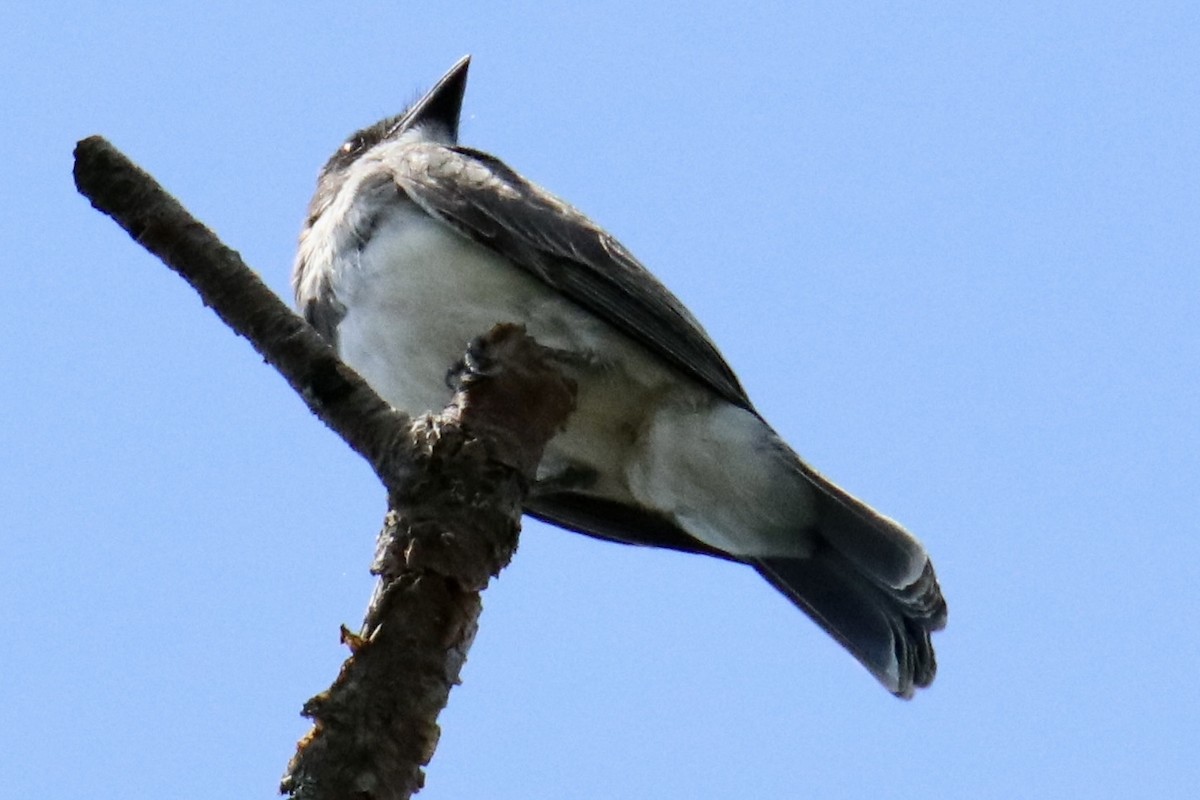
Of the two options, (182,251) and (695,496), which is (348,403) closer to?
(182,251)

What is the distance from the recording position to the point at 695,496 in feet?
19.7

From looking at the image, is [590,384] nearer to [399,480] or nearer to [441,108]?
[399,480]

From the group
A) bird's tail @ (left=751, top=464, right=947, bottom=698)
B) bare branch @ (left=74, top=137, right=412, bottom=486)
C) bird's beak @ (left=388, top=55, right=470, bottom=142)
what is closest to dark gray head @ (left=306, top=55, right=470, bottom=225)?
bird's beak @ (left=388, top=55, right=470, bottom=142)

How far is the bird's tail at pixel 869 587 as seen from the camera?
5656 mm

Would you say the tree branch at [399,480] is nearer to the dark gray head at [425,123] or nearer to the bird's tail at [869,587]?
the bird's tail at [869,587]

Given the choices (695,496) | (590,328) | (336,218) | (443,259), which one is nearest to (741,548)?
(695,496)

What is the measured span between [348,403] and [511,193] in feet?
8.34

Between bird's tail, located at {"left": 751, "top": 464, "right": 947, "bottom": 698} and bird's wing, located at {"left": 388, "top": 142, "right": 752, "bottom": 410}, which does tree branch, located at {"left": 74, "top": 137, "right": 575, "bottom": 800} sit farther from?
bird's tail, located at {"left": 751, "top": 464, "right": 947, "bottom": 698}

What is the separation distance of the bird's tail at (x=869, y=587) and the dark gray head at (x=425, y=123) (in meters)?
3.29

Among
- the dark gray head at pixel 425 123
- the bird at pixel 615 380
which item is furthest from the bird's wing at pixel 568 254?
the dark gray head at pixel 425 123

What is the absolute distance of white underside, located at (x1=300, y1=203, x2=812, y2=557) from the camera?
5734mm

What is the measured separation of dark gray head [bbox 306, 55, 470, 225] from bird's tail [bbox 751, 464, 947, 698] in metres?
3.29

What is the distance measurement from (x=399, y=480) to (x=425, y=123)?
507 cm

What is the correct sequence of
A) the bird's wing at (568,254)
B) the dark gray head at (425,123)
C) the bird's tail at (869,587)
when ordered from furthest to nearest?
1. the dark gray head at (425,123)
2. the bird's wing at (568,254)
3. the bird's tail at (869,587)
